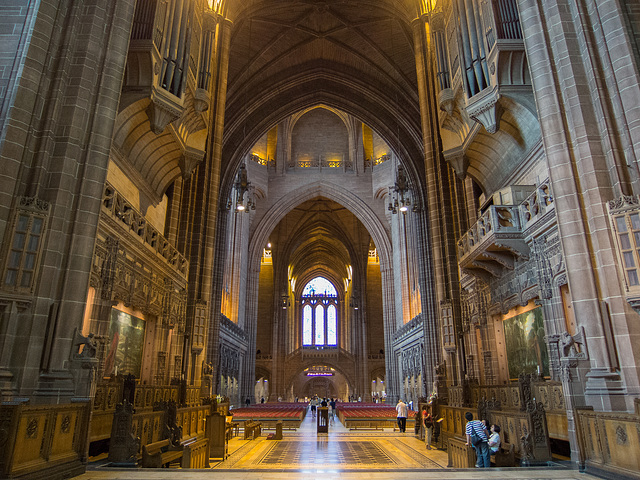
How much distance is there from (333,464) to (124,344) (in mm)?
5903

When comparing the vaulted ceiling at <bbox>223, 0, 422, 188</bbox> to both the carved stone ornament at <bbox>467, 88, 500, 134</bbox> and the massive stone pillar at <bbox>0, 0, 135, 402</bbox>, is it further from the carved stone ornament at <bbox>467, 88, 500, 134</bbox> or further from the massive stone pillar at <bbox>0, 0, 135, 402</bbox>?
the massive stone pillar at <bbox>0, 0, 135, 402</bbox>

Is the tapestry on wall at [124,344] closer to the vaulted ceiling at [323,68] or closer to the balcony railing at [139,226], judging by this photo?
the balcony railing at [139,226]

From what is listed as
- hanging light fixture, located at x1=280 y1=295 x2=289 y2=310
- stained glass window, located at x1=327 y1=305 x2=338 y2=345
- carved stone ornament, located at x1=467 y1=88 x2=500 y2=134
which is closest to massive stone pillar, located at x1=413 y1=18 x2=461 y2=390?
carved stone ornament, located at x1=467 y1=88 x2=500 y2=134

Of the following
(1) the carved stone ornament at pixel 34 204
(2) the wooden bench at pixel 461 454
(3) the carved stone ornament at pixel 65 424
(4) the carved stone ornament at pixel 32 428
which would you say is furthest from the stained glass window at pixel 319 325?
(4) the carved stone ornament at pixel 32 428

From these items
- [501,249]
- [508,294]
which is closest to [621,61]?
[501,249]

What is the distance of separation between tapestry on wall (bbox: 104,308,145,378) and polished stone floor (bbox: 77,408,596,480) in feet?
10.5

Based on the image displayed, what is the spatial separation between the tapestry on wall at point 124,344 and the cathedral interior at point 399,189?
0.07 meters

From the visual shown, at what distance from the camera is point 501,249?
10.3 metres

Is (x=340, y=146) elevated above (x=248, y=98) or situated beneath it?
elevated above

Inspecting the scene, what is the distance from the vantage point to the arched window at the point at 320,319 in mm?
46812

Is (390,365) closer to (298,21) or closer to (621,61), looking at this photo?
(298,21)

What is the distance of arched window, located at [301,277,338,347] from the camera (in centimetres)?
4681

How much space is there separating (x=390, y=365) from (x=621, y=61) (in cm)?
2548

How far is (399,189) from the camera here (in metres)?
18.9
